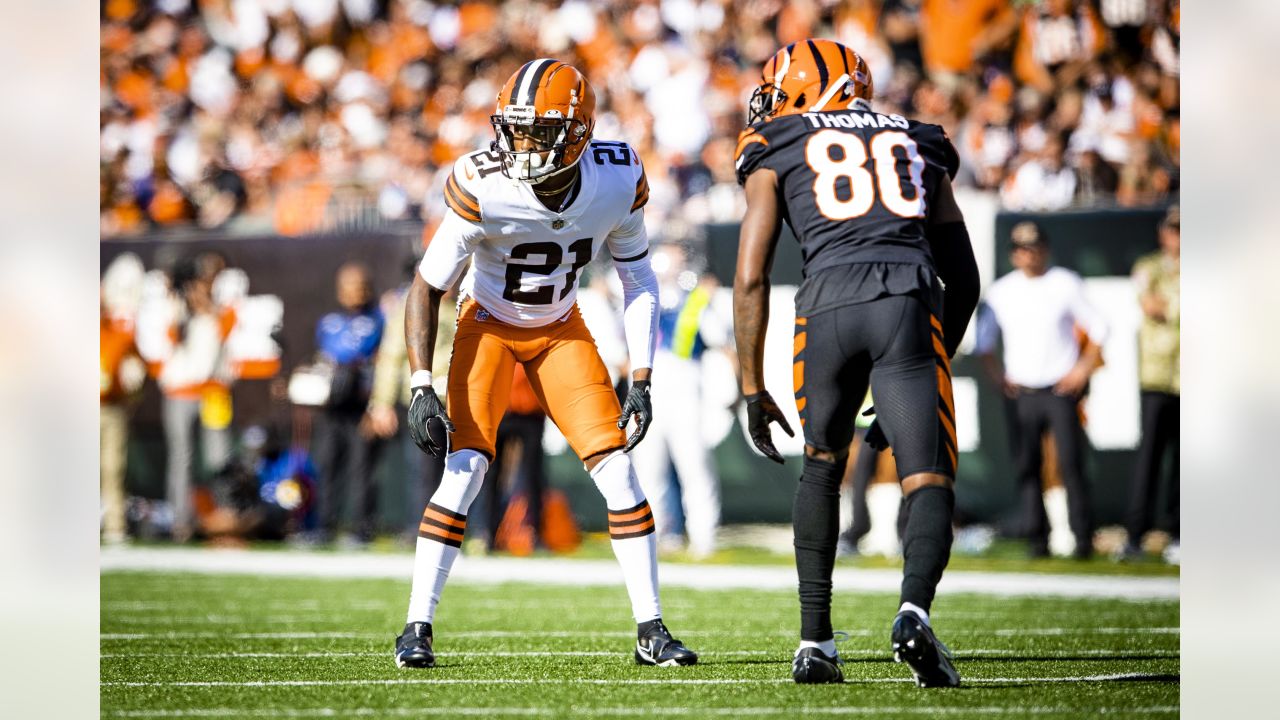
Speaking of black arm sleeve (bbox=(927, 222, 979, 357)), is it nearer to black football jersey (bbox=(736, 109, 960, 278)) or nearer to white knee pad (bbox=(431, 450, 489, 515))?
black football jersey (bbox=(736, 109, 960, 278))

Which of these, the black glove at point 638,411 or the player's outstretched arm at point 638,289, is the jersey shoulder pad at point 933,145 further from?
the black glove at point 638,411

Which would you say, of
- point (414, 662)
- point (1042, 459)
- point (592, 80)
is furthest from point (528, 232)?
point (592, 80)

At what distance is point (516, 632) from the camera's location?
6.17 m

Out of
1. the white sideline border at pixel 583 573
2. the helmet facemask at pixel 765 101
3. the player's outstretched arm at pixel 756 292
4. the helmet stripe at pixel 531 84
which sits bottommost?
the white sideline border at pixel 583 573

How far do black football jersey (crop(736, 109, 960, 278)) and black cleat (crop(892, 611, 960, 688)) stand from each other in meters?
1.06

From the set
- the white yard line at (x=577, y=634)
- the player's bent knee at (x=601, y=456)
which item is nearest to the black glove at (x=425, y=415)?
the player's bent knee at (x=601, y=456)

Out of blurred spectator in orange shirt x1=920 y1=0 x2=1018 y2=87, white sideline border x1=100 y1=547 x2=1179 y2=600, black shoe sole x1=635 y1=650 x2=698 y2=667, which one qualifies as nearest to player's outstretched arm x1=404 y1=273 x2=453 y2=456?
black shoe sole x1=635 y1=650 x2=698 y2=667

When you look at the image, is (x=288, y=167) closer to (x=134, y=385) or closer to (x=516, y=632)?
(x=134, y=385)

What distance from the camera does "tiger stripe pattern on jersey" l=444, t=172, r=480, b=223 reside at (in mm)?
4953

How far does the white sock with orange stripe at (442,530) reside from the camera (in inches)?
199

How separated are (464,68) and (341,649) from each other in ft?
35.3

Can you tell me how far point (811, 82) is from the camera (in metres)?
4.81
